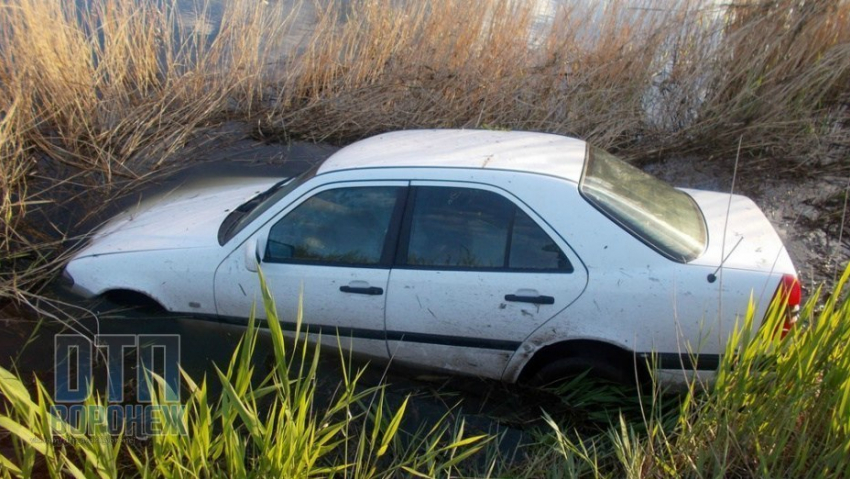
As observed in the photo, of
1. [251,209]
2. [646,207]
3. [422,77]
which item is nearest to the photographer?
[646,207]

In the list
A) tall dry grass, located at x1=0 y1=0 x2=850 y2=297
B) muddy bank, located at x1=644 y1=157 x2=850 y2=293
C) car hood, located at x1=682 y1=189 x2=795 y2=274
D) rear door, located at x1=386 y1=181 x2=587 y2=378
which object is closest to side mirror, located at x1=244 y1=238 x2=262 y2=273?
rear door, located at x1=386 y1=181 x2=587 y2=378

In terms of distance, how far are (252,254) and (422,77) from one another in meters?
4.40

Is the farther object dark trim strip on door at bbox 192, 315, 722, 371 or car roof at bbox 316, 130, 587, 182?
car roof at bbox 316, 130, 587, 182

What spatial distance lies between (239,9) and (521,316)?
17.4ft

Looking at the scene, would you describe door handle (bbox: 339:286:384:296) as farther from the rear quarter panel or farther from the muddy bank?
the muddy bank

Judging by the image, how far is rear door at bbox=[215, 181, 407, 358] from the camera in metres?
3.77

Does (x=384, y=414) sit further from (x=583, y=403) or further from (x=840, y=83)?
(x=840, y=83)

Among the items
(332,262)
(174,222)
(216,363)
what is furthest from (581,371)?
(174,222)

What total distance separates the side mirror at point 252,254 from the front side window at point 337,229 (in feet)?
0.31

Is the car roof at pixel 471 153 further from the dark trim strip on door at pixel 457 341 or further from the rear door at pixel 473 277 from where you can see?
the dark trim strip on door at pixel 457 341

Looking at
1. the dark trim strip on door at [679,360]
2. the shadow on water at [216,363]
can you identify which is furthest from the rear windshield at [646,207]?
the shadow on water at [216,363]

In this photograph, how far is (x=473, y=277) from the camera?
364 centimetres

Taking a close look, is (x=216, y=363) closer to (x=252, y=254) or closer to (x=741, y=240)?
(x=252, y=254)

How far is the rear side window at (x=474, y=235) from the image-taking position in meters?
3.60
